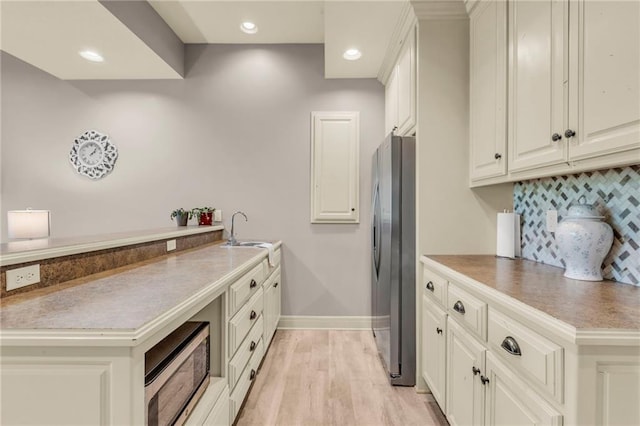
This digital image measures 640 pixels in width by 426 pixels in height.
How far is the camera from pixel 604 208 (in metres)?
1.30

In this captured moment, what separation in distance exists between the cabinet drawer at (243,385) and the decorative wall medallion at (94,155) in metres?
2.62

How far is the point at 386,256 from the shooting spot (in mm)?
2145

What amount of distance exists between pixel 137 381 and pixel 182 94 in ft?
10.3

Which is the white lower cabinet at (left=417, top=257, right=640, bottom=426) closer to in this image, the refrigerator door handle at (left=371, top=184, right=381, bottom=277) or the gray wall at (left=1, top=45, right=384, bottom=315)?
the refrigerator door handle at (left=371, top=184, right=381, bottom=277)

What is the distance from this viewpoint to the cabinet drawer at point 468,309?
1193 mm

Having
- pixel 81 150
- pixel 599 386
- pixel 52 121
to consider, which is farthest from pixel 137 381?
pixel 52 121

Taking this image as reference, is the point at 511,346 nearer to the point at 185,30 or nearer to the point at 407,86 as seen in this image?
the point at 407,86

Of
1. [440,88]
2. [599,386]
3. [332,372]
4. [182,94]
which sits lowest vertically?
[332,372]

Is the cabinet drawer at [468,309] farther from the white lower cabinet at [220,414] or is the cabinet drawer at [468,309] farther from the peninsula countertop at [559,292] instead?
the white lower cabinet at [220,414]

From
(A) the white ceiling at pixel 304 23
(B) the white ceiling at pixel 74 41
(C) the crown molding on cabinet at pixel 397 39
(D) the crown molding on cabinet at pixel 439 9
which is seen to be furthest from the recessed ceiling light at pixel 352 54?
(B) the white ceiling at pixel 74 41

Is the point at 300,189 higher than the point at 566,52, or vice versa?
the point at 566,52

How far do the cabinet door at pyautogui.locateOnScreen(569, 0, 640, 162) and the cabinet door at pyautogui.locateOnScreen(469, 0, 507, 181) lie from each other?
476 mm

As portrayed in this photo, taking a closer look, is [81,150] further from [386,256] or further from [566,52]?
[566,52]

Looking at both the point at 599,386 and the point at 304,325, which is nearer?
the point at 599,386
